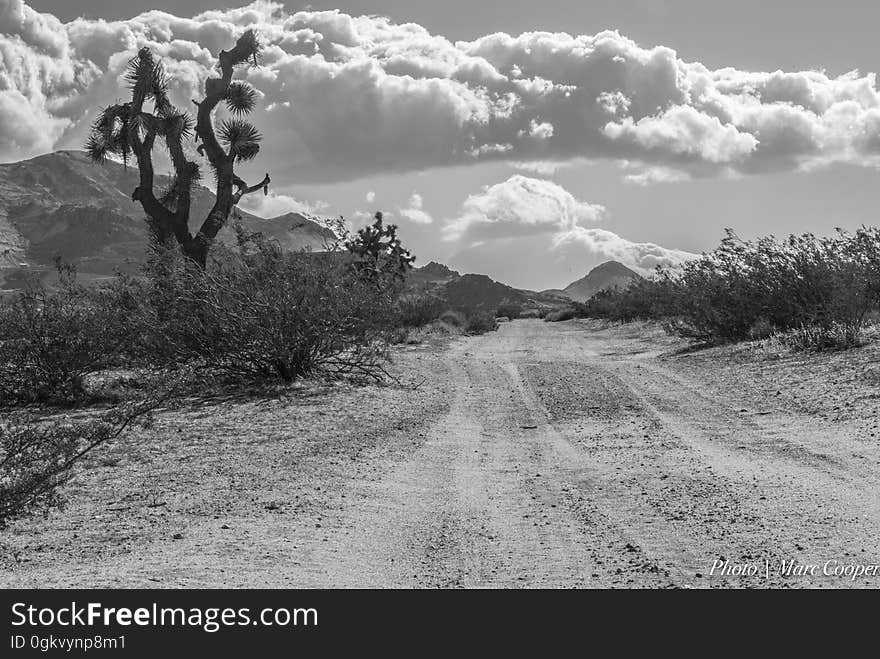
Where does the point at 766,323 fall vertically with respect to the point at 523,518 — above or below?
above

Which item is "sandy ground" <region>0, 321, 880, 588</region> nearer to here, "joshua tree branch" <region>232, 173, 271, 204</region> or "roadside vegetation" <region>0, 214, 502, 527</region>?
"roadside vegetation" <region>0, 214, 502, 527</region>

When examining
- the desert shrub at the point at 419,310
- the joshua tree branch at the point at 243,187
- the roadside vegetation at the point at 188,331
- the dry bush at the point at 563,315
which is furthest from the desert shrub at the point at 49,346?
the dry bush at the point at 563,315

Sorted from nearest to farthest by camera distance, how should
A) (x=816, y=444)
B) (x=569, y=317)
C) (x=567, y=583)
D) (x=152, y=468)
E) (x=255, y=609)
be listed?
(x=255, y=609)
(x=567, y=583)
(x=152, y=468)
(x=816, y=444)
(x=569, y=317)

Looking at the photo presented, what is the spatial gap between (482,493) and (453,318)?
31.2m

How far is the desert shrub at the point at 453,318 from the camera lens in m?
37.3

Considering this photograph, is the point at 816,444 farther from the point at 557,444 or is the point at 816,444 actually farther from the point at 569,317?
the point at 569,317

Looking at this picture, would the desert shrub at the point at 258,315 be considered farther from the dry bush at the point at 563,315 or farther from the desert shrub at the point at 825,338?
the dry bush at the point at 563,315

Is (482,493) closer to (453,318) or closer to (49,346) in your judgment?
(49,346)

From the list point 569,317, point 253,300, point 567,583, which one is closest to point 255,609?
point 567,583

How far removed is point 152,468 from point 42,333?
571 cm

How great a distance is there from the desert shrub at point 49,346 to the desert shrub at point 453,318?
2354 centimetres

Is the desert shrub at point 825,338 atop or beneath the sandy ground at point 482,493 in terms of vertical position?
atop

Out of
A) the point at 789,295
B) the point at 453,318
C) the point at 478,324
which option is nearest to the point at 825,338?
the point at 789,295

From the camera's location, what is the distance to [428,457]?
9117 mm
